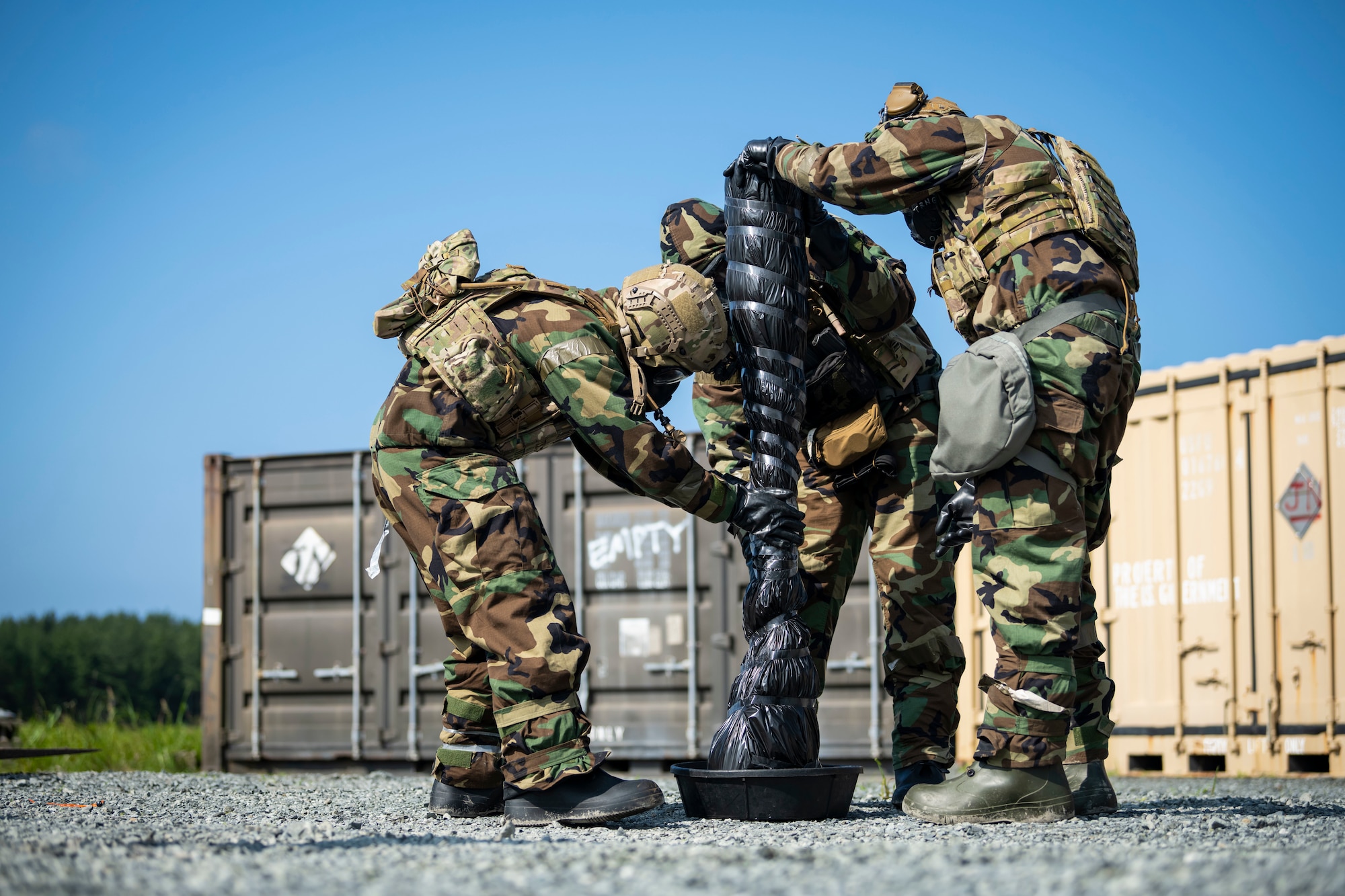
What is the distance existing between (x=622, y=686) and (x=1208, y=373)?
453cm

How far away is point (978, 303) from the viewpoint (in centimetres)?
387

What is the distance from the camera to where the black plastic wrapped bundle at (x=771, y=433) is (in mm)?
3814

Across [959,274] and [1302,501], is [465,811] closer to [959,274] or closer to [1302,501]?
[959,274]

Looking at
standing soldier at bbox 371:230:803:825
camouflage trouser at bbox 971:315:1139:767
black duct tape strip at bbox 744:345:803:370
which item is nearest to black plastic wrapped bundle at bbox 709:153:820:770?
black duct tape strip at bbox 744:345:803:370

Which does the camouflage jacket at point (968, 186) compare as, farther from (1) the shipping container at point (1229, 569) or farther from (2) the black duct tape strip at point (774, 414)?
(1) the shipping container at point (1229, 569)

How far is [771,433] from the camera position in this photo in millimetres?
3977

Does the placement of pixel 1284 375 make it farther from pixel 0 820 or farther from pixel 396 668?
pixel 0 820

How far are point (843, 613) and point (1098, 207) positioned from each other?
5.02m

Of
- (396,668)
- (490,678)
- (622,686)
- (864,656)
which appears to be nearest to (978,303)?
(490,678)

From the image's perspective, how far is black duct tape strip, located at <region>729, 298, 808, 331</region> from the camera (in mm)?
4016

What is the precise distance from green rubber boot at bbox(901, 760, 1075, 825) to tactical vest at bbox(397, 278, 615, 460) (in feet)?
5.33

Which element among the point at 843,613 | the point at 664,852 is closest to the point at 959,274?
the point at 664,852

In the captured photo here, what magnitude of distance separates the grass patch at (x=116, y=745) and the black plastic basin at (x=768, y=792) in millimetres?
6260

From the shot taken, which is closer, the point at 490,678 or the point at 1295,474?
the point at 490,678
